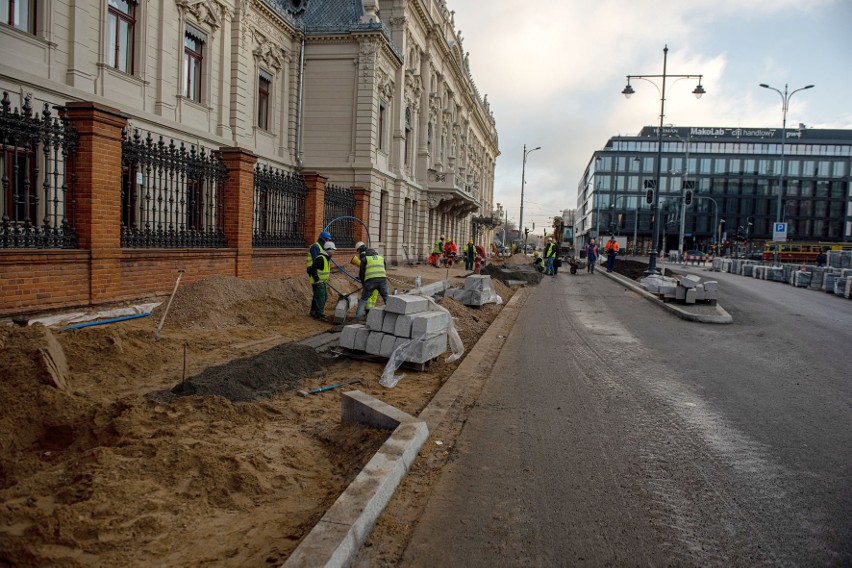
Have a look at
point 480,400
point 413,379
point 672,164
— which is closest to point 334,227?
point 413,379

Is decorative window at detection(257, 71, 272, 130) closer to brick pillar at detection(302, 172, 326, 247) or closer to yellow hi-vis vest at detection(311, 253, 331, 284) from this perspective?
brick pillar at detection(302, 172, 326, 247)

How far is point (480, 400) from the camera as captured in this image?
21.1 ft

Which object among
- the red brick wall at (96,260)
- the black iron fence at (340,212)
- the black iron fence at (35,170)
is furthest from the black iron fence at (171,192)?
the black iron fence at (340,212)

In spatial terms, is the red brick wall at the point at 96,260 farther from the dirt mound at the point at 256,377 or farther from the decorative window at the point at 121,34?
the decorative window at the point at 121,34

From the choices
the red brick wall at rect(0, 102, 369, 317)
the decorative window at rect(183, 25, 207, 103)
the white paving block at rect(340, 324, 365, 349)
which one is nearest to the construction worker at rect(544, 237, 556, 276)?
the decorative window at rect(183, 25, 207, 103)

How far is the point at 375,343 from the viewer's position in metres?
7.84

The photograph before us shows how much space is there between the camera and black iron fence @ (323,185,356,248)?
1777 centimetres

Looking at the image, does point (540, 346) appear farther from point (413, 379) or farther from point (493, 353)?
point (413, 379)

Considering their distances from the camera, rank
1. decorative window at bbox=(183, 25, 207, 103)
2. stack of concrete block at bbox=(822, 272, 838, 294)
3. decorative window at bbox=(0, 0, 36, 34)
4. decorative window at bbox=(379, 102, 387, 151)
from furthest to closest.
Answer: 1. decorative window at bbox=(379, 102, 387, 151)
2. stack of concrete block at bbox=(822, 272, 838, 294)
3. decorative window at bbox=(183, 25, 207, 103)
4. decorative window at bbox=(0, 0, 36, 34)

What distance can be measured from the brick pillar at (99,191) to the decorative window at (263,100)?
16372 mm

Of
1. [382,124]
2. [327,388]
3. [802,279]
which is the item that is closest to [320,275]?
[327,388]

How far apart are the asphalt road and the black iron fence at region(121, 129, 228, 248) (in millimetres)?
6652

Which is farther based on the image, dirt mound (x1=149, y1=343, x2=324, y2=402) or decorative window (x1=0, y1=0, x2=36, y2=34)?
decorative window (x1=0, y1=0, x2=36, y2=34)

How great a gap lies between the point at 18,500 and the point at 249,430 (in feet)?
5.85
